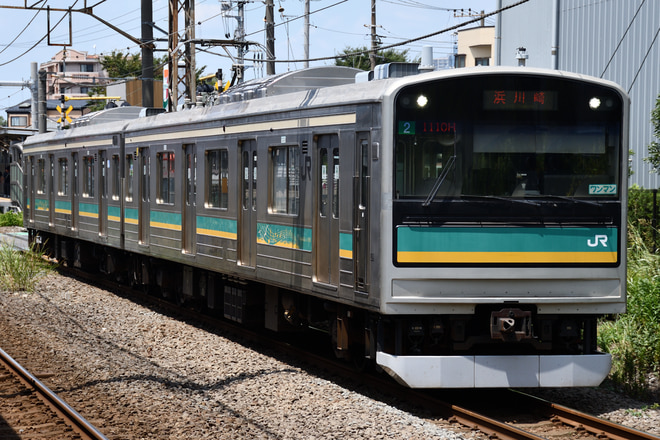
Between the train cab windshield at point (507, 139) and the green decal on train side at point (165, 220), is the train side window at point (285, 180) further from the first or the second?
the green decal on train side at point (165, 220)

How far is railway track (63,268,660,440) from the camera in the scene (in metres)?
7.49

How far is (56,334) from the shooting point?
13086 millimetres

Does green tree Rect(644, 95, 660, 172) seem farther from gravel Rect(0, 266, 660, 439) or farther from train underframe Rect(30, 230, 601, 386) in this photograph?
gravel Rect(0, 266, 660, 439)

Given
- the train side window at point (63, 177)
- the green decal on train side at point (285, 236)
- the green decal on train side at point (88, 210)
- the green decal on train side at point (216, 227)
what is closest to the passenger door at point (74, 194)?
the green decal on train side at point (88, 210)

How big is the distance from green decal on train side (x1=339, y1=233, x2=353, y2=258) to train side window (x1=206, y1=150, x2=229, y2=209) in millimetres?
3191

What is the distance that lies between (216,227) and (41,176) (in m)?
11.6

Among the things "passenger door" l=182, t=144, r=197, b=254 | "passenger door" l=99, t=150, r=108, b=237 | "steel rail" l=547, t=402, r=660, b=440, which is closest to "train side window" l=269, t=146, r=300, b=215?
"passenger door" l=182, t=144, r=197, b=254

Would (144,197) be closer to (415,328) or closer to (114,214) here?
(114,214)

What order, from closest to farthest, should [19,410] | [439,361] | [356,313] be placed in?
[439,361] → [19,410] → [356,313]

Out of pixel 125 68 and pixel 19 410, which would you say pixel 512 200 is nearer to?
pixel 19 410

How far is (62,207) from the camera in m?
20.8

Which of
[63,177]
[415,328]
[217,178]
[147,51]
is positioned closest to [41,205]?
[63,177]

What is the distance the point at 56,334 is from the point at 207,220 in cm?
266

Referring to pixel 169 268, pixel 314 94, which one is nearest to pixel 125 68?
pixel 169 268
